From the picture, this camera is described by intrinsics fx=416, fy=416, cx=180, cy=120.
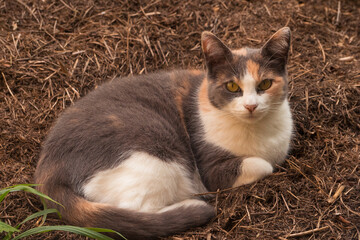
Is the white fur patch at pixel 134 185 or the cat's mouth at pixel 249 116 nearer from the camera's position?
the white fur patch at pixel 134 185

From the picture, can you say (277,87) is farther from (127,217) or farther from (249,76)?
(127,217)

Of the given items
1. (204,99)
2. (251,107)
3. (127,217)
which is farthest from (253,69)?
(127,217)

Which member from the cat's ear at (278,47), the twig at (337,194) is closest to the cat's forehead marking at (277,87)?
the cat's ear at (278,47)

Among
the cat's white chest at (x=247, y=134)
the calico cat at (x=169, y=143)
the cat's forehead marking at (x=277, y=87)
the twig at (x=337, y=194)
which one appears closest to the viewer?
the calico cat at (x=169, y=143)

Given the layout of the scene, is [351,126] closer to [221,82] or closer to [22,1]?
[221,82]

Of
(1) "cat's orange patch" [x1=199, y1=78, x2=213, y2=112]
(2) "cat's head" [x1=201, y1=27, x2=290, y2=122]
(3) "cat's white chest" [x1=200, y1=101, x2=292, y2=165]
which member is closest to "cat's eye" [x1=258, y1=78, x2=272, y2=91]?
(2) "cat's head" [x1=201, y1=27, x2=290, y2=122]

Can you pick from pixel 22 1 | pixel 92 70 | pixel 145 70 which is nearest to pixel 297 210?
pixel 145 70

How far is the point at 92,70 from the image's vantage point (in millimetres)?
4043

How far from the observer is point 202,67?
13.7ft

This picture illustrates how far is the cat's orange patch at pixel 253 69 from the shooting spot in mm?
2861

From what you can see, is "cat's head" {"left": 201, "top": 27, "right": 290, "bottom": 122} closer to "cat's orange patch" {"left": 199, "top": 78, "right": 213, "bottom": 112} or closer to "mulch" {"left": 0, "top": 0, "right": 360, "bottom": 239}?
"cat's orange patch" {"left": 199, "top": 78, "right": 213, "bottom": 112}

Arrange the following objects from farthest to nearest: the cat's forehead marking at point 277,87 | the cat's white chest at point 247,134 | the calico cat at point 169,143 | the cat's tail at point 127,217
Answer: the cat's white chest at point 247,134 → the cat's forehead marking at point 277,87 → the calico cat at point 169,143 → the cat's tail at point 127,217

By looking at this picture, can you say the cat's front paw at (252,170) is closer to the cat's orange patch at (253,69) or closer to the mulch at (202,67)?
the mulch at (202,67)

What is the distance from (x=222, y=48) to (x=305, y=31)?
1.90 metres
